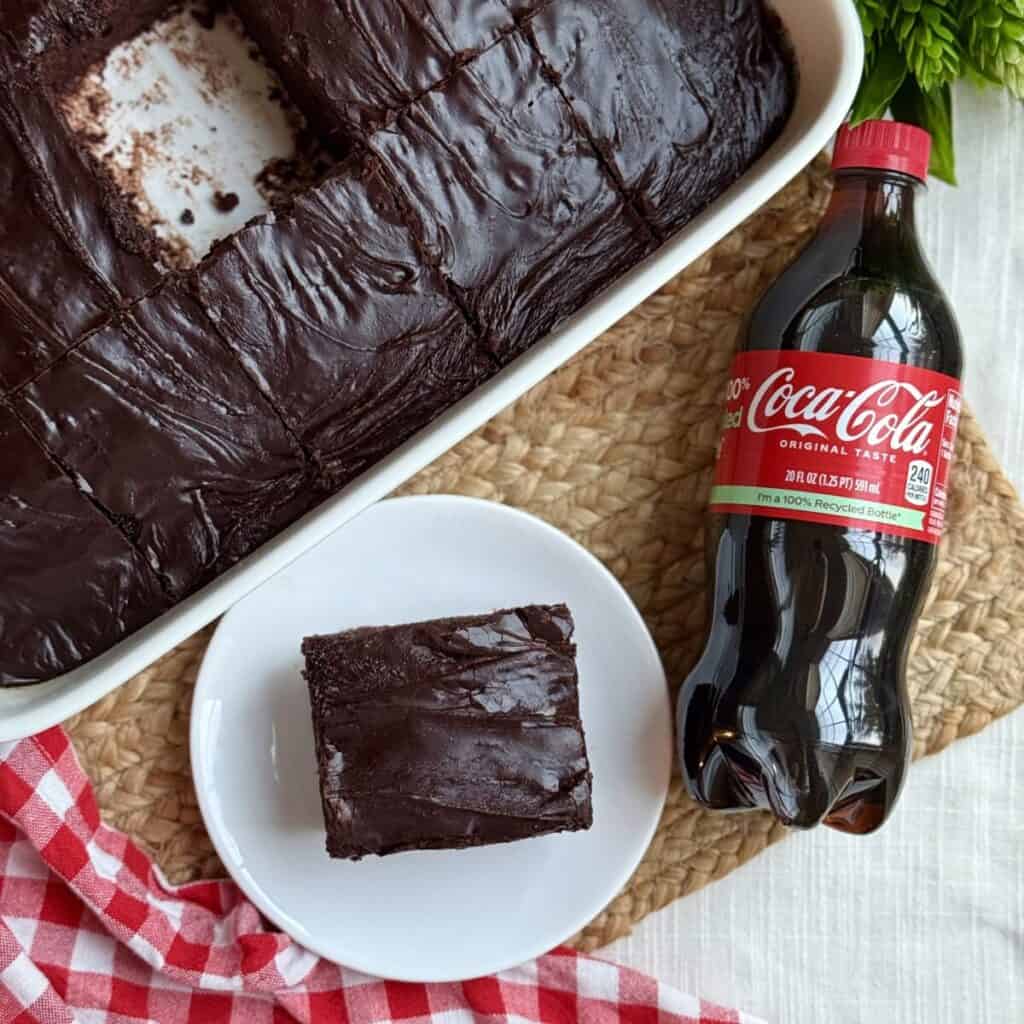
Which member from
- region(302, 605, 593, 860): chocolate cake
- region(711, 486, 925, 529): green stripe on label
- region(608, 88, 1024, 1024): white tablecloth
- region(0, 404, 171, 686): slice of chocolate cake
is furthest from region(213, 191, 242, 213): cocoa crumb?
region(608, 88, 1024, 1024): white tablecloth

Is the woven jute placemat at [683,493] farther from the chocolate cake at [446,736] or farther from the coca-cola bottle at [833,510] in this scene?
the chocolate cake at [446,736]

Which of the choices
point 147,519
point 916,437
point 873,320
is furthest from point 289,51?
point 916,437

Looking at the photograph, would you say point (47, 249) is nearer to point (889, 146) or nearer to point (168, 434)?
point (168, 434)

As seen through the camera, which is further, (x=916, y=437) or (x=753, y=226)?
(x=753, y=226)

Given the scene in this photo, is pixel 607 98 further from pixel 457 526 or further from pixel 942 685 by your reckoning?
pixel 942 685

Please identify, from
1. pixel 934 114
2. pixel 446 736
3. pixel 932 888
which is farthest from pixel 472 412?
pixel 932 888

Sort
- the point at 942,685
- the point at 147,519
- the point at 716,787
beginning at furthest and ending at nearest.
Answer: the point at 942,685
the point at 716,787
the point at 147,519
